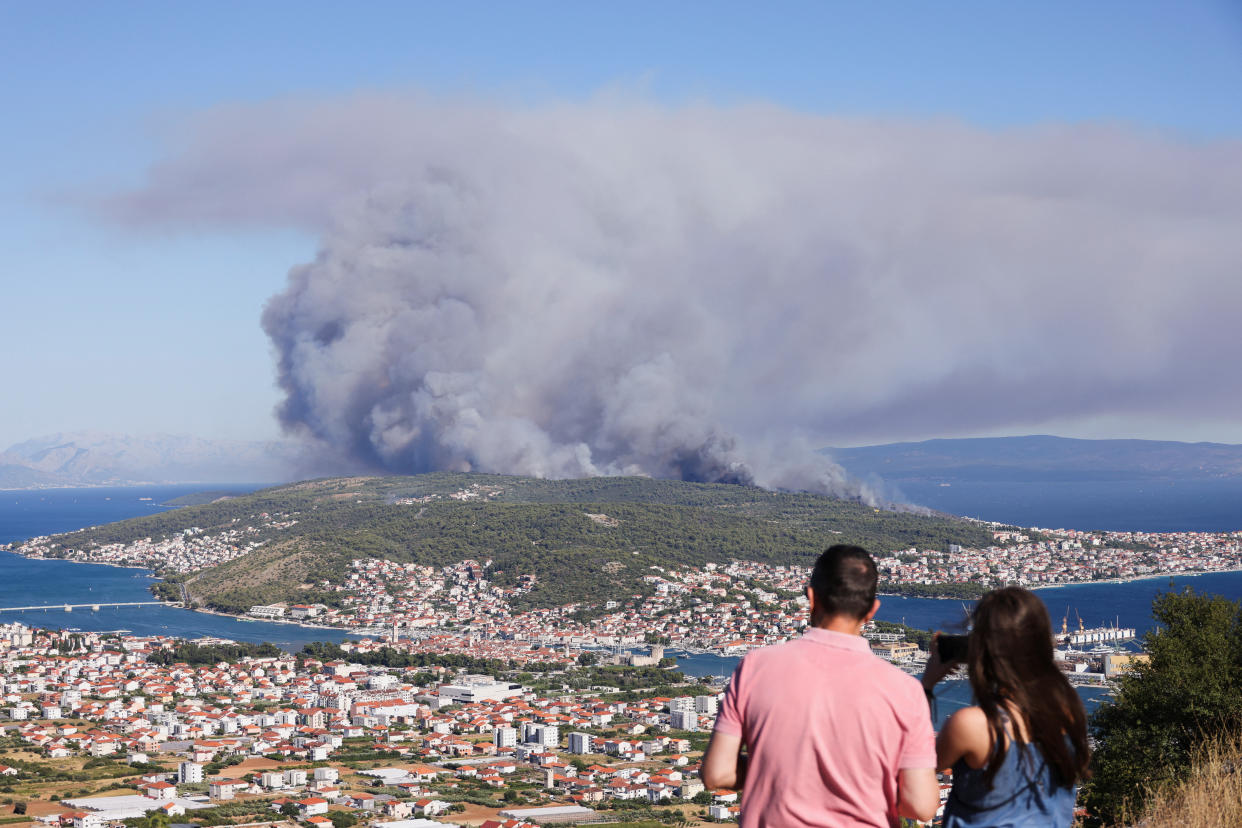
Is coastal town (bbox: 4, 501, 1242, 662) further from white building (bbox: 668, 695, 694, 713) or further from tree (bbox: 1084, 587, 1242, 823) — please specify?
tree (bbox: 1084, 587, 1242, 823)

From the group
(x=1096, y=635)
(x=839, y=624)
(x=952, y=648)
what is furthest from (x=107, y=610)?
(x=952, y=648)

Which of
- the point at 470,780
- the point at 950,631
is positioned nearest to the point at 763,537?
the point at 470,780

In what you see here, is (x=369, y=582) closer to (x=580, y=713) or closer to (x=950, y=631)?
(x=580, y=713)

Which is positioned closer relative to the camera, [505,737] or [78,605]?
[505,737]

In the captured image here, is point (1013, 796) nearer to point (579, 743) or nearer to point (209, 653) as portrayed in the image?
point (579, 743)

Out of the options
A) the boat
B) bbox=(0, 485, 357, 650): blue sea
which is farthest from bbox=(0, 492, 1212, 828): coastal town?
bbox=(0, 485, 357, 650): blue sea

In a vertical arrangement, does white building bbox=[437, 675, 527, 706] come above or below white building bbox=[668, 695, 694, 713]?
below

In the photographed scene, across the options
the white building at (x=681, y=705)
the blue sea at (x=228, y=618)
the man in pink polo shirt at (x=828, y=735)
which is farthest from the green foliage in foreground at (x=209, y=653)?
the man in pink polo shirt at (x=828, y=735)
